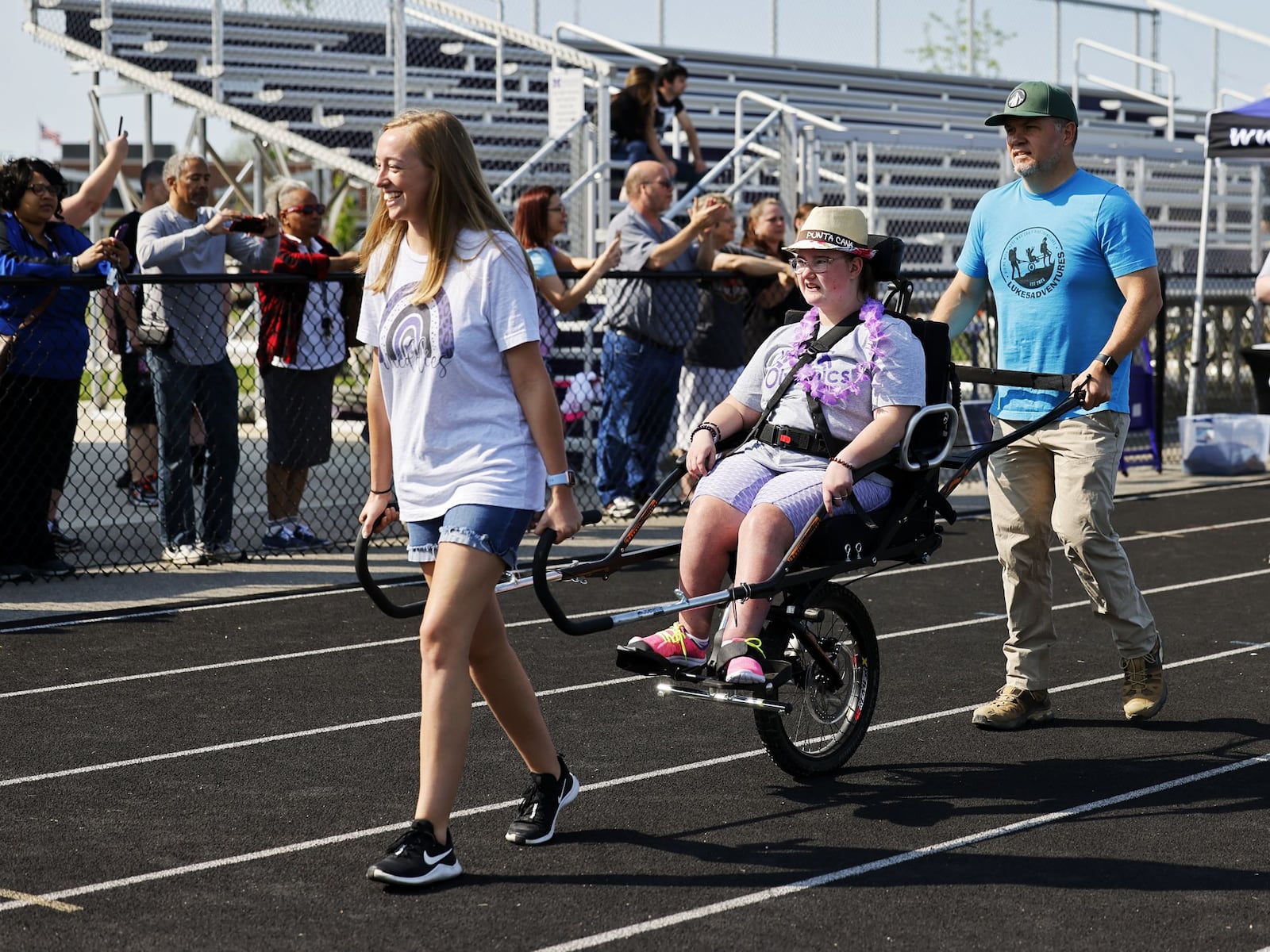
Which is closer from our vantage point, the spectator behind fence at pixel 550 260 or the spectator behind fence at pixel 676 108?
the spectator behind fence at pixel 550 260

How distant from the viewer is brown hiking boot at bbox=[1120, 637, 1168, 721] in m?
6.18

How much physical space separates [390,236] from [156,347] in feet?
16.3

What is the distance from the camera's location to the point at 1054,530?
604 centimetres

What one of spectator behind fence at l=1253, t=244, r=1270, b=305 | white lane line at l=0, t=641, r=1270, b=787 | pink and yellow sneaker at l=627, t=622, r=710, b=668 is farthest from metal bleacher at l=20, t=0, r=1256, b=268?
pink and yellow sneaker at l=627, t=622, r=710, b=668

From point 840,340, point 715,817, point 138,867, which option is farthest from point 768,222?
point 138,867

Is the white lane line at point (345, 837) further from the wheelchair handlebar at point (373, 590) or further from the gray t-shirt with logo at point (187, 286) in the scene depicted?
the gray t-shirt with logo at point (187, 286)

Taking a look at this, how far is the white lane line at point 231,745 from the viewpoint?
5559mm

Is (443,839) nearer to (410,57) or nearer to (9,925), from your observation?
(9,925)

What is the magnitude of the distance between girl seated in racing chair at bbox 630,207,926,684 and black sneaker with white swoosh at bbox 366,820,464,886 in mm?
906

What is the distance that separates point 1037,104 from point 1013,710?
2082 millimetres

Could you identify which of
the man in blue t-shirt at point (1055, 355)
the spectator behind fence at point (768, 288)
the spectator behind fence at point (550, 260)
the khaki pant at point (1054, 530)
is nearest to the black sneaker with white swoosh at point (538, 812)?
the man in blue t-shirt at point (1055, 355)

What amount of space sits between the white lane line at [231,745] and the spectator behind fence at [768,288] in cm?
518

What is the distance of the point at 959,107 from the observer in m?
27.2

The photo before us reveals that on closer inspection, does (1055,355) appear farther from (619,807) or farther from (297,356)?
(297,356)
